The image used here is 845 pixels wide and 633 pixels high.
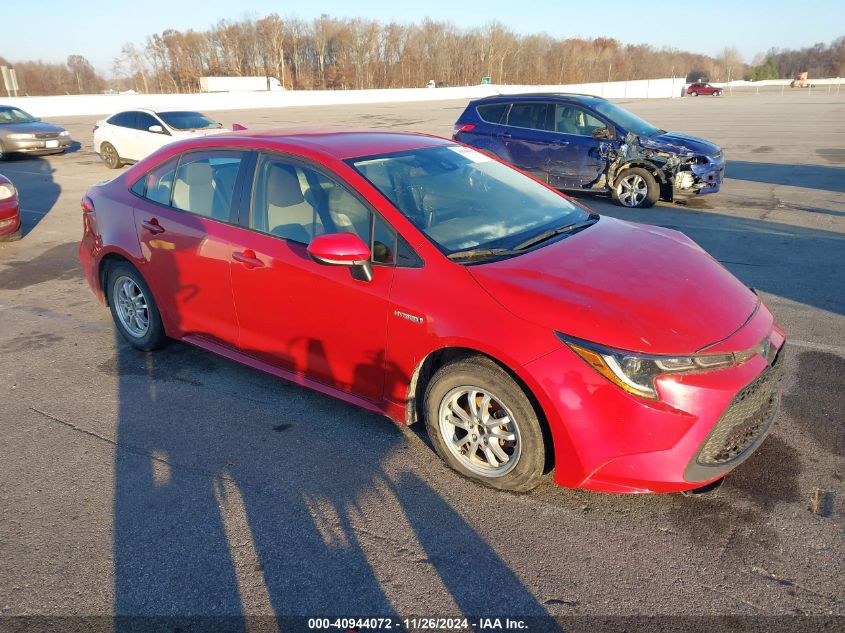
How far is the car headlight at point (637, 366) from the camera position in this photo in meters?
2.75

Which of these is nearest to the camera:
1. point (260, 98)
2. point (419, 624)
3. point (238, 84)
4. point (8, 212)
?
point (419, 624)

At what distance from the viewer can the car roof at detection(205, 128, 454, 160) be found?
3912 millimetres

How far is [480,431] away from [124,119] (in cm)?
1584

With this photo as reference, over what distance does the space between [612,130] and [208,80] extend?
85473 mm

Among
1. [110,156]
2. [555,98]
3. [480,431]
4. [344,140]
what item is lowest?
[480,431]

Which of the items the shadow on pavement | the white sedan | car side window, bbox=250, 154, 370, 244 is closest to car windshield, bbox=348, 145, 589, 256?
car side window, bbox=250, 154, 370, 244

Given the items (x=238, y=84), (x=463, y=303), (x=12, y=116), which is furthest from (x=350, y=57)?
(x=463, y=303)

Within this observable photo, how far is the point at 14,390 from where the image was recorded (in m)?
4.53

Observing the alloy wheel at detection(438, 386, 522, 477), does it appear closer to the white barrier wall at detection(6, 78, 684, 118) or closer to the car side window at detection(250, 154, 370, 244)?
the car side window at detection(250, 154, 370, 244)

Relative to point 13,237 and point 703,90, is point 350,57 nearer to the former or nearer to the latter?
point 703,90

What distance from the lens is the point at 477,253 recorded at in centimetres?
341

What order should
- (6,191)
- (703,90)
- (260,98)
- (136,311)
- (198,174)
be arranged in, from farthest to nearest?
(703,90)
(260,98)
(6,191)
(136,311)
(198,174)

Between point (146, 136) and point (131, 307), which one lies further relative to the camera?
point (146, 136)

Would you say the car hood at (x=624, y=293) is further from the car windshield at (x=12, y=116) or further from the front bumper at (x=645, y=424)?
the car windshield at (x=12, y=116)
